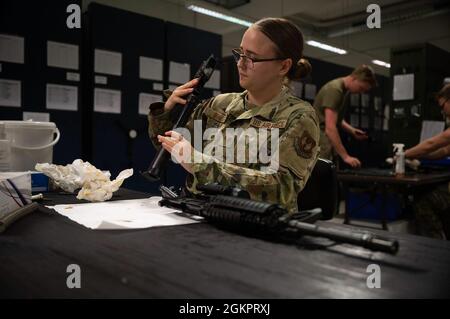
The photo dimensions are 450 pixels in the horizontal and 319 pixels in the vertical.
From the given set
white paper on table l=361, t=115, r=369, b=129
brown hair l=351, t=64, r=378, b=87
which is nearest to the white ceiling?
white paper on table l=361, t=115, r=369, b=129

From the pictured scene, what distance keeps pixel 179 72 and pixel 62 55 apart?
3.17ft

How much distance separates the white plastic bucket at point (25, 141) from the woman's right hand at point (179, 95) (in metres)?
0.47

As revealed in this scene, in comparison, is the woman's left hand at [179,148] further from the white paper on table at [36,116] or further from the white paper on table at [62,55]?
the white paper on table at [62,55]

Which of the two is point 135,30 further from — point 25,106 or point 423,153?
point 423,153

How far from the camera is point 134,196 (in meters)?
1.32

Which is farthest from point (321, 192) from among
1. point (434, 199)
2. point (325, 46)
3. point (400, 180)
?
point (325, 46)

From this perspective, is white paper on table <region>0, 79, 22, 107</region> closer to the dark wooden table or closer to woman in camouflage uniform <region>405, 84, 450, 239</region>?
the dark wooden table

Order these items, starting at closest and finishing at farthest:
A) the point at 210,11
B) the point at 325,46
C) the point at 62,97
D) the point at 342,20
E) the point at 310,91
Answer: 1. the point at 62,97
2. the point at 310,91
3. the point at 210,11
4. the point at 342,20
5. the point at 325,46

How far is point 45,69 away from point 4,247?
2363mm

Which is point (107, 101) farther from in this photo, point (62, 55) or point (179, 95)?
point (179, 95)

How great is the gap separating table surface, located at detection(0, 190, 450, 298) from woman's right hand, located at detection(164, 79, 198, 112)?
579 millimetres

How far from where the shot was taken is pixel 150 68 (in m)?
3.25

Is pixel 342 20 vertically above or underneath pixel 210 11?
above
